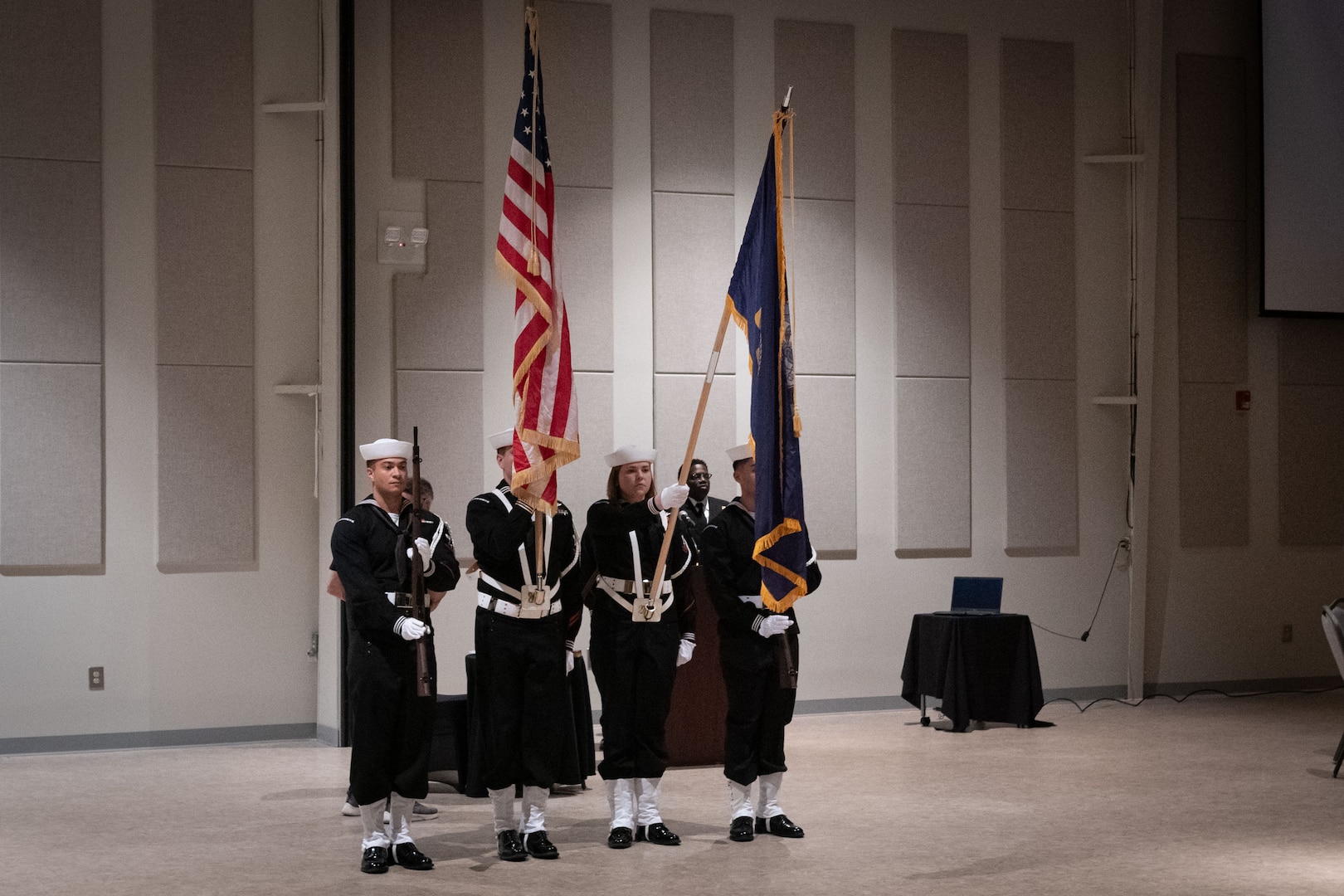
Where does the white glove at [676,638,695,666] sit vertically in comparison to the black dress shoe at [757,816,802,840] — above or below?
above

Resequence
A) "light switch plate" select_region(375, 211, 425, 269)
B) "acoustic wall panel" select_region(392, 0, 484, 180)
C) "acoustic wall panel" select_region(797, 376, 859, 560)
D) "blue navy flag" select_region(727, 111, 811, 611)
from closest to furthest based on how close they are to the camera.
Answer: "blue navy flag" select_region(727, 111, 811, 611)
"light switch plate" select_region(375, 211, 425, 269)
"acoustic wall panel" select_region(392, 0, 484, 180)
"acoustic wall panel" select_region(797, 376, 859, 560)

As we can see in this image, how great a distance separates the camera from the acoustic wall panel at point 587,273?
8.72m

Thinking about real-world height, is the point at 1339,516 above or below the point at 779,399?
below

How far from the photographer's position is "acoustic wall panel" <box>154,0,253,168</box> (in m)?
8.15

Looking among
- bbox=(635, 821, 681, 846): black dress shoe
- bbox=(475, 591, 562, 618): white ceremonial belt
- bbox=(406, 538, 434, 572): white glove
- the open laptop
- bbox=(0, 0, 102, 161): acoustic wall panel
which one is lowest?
bbox=(635, 821, 681, 846): black dress shoe

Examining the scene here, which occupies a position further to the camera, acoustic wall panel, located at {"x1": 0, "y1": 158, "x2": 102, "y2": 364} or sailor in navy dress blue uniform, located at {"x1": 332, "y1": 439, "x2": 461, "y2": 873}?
acoustic wall panel, located at {"x1": 0, "y1": 158, "x2": 102, "y2": 364}

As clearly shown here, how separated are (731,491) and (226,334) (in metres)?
3.09

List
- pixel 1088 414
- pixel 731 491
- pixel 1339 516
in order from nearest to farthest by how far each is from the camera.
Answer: pixel 731 491
pixel 1088 414
pixel 1339 516

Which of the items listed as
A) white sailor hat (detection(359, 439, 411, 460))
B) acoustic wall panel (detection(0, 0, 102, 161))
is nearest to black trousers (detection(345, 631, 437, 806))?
white sailor hat (detection(359, 439, 411, 460))

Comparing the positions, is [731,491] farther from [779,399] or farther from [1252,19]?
[1252,19]

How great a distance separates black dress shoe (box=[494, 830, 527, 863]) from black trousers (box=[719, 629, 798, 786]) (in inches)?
33.6

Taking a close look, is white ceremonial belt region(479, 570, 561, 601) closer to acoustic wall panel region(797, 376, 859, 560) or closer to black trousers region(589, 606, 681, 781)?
black trousers region(589, 606, 681, 781)

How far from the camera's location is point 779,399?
5.48 m

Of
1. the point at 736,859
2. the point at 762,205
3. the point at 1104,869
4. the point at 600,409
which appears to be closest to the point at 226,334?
the point at 600,409
